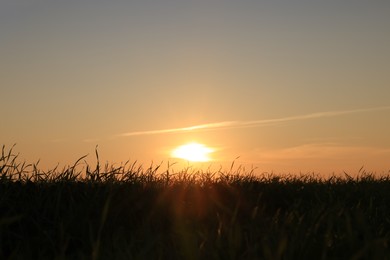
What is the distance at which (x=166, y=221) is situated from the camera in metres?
5.52

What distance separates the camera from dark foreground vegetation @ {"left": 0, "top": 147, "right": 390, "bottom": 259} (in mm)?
3455

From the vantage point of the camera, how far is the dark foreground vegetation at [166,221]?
3455 mm

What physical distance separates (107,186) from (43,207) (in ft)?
2.41

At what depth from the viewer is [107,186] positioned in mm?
5570

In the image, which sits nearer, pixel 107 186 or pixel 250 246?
pixel 250 246

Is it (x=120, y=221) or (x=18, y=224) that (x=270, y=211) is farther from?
(x=18, y=224)

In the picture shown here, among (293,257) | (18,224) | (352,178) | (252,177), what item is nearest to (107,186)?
(18,224)

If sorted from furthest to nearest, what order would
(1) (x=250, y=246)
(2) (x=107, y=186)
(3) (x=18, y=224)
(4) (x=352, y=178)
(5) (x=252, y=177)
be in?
(4) (x=352, y=178), (5) (x=252, y=177), (2) (x=107, y=186), (3) (x=18, y=224), (1) (x=250, y=246)

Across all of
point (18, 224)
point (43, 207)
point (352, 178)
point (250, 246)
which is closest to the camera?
point (250, 246)

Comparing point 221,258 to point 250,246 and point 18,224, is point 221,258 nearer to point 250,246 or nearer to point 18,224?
point 250,246

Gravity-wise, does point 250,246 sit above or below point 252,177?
Result: below

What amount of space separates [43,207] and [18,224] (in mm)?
357

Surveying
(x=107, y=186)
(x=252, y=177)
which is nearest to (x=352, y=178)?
(x=252, y=177)

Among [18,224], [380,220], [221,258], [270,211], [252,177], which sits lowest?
[221,258]
